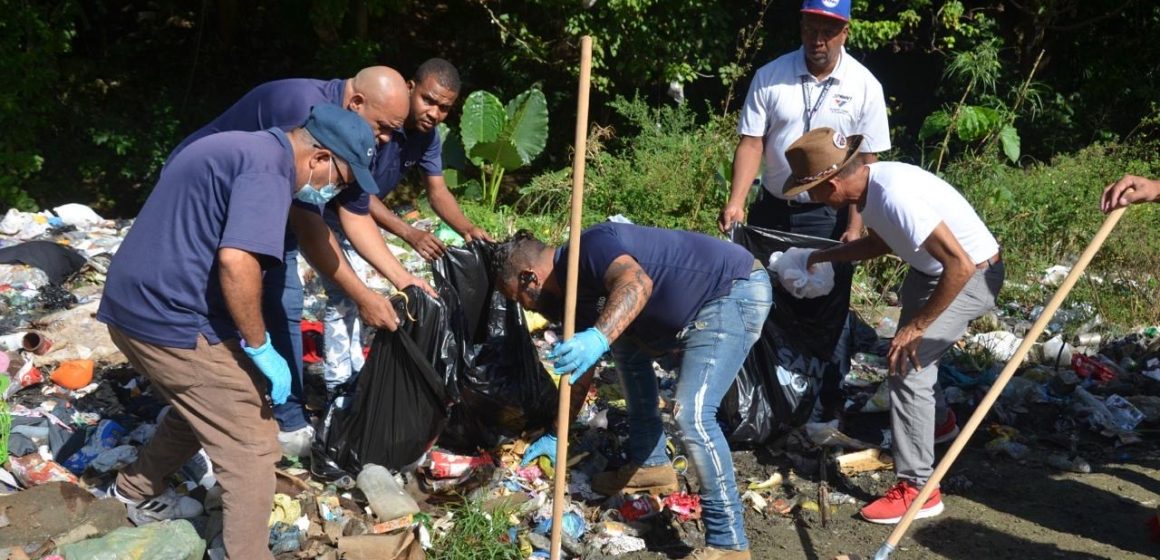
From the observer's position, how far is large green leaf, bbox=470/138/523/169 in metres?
8.51

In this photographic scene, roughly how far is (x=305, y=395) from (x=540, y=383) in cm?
119

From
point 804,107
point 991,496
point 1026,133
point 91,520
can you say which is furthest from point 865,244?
point 1026,133

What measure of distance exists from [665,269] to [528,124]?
17.2 feet

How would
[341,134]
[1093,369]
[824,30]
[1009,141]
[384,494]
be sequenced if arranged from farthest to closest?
[1009,141], [1093,369], [824,30], [384,494], [341,134]

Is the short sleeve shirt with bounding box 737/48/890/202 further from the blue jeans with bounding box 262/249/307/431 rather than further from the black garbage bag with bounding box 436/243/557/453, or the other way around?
the blue jeans with bounding box 262/249/307/431

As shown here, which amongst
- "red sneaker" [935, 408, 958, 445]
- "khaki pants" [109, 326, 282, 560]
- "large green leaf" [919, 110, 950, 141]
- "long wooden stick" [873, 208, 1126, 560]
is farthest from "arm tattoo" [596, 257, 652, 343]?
"large green leaf" [919, 110, 950, 141]

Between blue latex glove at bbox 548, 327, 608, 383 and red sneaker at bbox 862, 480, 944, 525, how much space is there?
1.76m

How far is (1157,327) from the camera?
6.49 m

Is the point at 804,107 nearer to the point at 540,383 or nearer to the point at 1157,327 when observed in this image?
the point at 540,383

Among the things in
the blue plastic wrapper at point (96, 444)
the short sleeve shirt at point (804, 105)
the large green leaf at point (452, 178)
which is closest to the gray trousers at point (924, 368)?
the short sleeve shirt at point (804, 105)

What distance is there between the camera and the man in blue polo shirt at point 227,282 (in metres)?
2.99

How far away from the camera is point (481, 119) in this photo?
8.60 meters

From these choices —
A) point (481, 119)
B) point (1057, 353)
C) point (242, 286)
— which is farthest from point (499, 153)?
point (242, 286)

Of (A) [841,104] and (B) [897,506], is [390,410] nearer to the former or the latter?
(B) [897,506]
